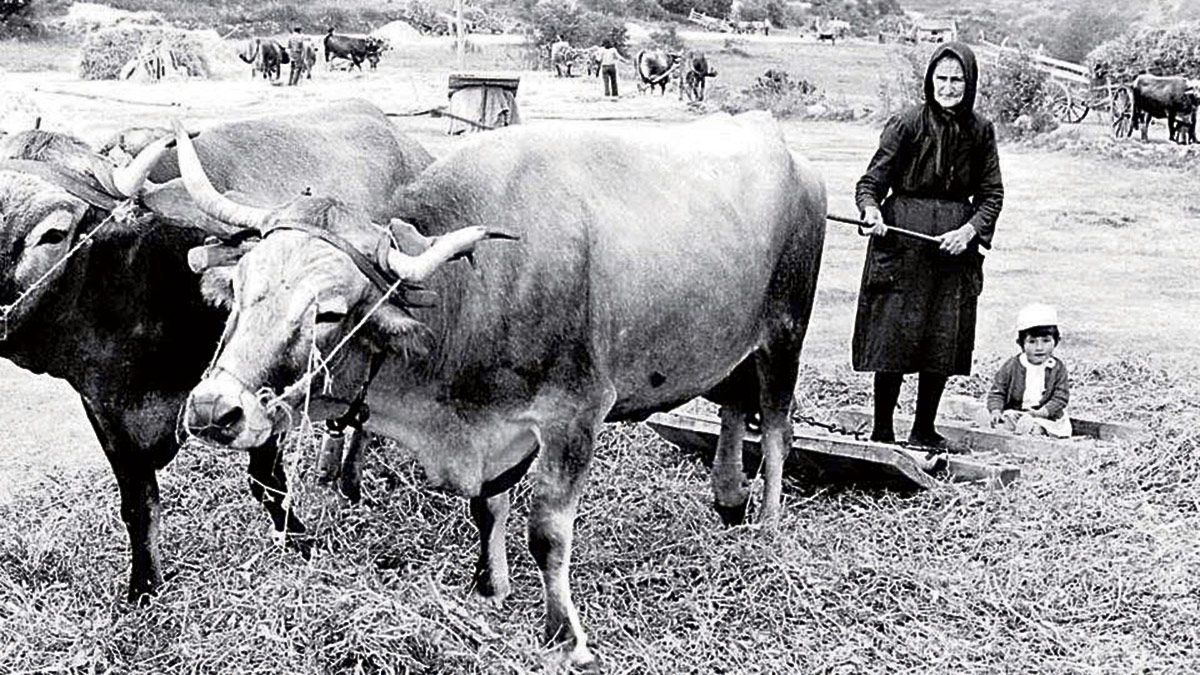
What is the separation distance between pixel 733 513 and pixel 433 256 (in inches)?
102

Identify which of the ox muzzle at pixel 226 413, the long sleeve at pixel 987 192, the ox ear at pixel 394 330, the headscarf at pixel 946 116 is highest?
the headscarf at pixel 946 116

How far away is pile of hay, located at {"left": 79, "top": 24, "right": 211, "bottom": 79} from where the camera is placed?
33.9m

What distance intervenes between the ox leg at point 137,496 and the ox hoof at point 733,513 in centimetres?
244

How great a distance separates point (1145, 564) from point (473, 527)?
2816 mm

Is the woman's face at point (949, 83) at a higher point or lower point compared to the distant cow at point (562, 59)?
higher

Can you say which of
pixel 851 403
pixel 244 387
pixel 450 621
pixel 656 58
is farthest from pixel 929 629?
pixel 656 58

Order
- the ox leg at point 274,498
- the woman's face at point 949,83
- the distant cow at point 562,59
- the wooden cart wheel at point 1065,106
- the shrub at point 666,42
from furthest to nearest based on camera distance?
1. the shrub at point 666,42
2. the distant cow at point 562,59
3. the wooden cart wheel at point 1065,106
4. the woman's face at point 949,83
5. the ox leg at point 274,498

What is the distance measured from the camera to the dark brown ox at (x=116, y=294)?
4832 millimetres

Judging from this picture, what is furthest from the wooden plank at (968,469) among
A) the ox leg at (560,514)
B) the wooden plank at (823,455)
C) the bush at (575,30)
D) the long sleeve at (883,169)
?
the bush at (575,30)

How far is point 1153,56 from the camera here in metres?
31.5

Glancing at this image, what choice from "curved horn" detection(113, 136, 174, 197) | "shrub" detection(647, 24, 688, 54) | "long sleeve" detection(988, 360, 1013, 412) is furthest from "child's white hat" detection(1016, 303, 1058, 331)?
"shrub" detection(647, 24, 688, 54)

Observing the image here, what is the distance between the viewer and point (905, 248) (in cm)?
663

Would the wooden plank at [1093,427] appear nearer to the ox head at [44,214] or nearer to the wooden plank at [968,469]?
the wooden plank at [968,469]

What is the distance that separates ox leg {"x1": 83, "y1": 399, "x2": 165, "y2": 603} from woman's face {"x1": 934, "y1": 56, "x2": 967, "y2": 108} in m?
3.89
